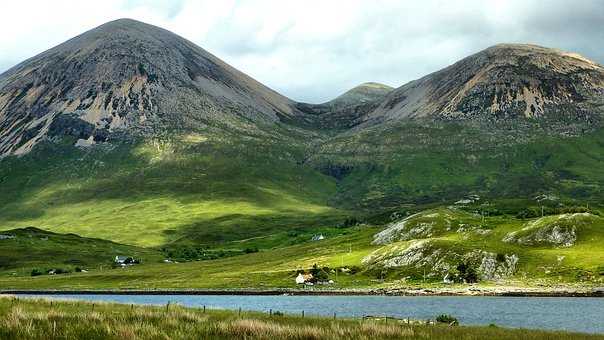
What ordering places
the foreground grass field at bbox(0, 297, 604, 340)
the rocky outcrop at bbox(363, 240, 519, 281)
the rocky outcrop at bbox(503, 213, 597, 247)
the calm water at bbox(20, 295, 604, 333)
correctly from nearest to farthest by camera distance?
the foreground grass field at bbox(0, 297, 604, 340), the calm water at bbox(20, 295, 604, 333), the rocky outcrop at bbox(363, 240, 519, 281), the rocky outcrop at bbox(503, 213, 597, 247)

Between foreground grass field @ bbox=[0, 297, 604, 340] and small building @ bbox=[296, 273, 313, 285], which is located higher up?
foreground grass field @ bbox=[0, 297, 604, 340]

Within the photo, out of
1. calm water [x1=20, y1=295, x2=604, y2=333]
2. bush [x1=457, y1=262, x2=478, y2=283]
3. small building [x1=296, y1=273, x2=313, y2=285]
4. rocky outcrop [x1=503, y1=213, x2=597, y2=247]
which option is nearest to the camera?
calm water [x1=20, y1=295, x2=604, y2=333]

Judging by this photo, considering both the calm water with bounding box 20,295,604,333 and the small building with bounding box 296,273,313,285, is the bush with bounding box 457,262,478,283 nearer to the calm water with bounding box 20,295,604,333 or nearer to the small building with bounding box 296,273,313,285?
the calm water with bounding box 20,295,604,333

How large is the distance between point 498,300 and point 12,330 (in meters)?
112

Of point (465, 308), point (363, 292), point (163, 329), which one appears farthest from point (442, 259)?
point (163, 329)

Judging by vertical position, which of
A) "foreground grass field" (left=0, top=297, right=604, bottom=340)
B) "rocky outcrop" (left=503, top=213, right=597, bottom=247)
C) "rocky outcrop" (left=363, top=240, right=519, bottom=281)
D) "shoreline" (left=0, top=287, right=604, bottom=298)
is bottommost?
"shoreline" (left=0, top=287, right=604, bottom=298)

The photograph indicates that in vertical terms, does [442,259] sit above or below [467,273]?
above

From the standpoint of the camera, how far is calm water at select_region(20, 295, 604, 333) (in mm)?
86875

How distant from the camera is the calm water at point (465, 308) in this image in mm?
86875

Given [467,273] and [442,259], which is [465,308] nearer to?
[467,273]

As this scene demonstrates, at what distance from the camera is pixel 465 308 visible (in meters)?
112

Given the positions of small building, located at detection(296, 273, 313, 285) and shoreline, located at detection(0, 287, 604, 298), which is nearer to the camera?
shoreline, located at detection(0, 287, 604, 298)

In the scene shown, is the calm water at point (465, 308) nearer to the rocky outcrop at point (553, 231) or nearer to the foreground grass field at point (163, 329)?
the foreground grass field at point (163, 329)

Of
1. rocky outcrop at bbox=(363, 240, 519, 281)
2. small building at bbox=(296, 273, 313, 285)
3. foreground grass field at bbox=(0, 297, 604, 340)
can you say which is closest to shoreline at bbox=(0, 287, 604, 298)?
small building at bbox=(296, 273, 313, 285)
